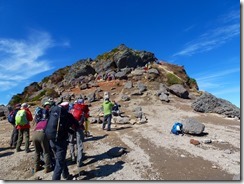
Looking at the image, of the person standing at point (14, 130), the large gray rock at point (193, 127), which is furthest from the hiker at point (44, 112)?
the large gray rock at point (193, 127)

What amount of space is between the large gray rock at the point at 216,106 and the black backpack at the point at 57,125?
11.7m

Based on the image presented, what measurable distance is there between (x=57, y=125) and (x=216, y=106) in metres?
13.9

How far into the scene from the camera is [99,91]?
35.8 meters

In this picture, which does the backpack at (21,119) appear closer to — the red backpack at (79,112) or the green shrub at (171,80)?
the red backpack at (79,112)

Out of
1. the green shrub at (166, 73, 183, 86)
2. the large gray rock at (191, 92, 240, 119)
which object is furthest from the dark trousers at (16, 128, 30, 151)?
the green shrub at (166, 73, 183, 86)

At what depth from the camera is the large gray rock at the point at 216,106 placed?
1676cm

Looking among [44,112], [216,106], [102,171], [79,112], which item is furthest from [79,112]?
[216,106]

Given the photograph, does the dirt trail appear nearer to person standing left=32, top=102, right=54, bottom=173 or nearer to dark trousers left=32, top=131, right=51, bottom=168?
person standing left=32, top=102, right=54, bottom=173

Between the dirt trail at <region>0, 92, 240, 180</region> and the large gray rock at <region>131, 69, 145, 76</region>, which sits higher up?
the large gray rock at <region>131, 69, 145, 76</region>

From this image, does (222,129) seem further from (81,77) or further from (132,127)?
(81,77)

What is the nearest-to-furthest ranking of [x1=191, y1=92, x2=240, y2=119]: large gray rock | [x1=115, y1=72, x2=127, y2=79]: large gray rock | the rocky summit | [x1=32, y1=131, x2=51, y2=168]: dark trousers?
1. [x1=32, y1=131, x2=51, y2=168]: dark trousers
2. [x1=191, y1=92, x2=240, y2=119]: large gray rock
3. the rocky summit
4. [x1=115, y1=72, x2=127, y2=79]: large gray rock

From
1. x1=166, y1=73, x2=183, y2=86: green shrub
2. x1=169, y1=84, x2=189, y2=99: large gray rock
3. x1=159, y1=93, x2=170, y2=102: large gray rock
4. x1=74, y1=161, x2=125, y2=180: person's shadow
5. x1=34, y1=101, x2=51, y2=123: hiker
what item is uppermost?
x1=166, y1=73, x2=183, y2=86: green shrub

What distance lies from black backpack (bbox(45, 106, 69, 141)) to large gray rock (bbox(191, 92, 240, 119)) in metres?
11.7

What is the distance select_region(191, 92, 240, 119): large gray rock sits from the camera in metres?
16.8
